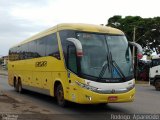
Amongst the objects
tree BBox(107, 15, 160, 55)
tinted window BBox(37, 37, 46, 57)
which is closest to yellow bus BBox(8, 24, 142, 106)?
tinted window BBox(37, 37, 46, 57)

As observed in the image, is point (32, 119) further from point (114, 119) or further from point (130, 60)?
point (130, 60)

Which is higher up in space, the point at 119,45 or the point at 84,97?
the point at 119,45

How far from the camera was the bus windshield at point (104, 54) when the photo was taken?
12656 mm

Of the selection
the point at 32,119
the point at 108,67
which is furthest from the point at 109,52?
the point at 32,119

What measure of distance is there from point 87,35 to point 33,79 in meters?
5.80

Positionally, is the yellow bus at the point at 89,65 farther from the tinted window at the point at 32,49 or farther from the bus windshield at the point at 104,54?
the tinted window at the point at 32,49

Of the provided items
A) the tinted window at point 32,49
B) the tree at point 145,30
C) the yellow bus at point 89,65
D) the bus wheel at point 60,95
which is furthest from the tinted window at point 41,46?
the tree at point 145,30

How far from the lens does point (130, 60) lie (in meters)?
13.3

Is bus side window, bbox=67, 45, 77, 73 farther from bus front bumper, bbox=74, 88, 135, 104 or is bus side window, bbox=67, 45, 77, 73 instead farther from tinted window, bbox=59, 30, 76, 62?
bus front bumper, bbox=74, 88, 135, 104

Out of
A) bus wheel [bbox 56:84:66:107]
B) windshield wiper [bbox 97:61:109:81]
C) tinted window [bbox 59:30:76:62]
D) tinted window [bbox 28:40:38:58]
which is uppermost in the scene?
tinted window [bbox 59:30:76:62]

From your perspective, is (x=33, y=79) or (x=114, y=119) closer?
(x=114, y=119)

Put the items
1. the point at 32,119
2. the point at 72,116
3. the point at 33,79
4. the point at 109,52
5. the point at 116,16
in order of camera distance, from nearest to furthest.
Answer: the point at 32,119, the point at 72,116, the point at 109,52, the point at 33,79, the point at 116,16

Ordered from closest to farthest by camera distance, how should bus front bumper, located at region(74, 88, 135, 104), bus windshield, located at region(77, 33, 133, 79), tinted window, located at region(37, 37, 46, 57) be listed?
bus front bumper, located at region(74, 88, 135, 104), bus windshield, located at region(77, 33, 133, 79), tinted window, located at region(37, 37, 46, 57)

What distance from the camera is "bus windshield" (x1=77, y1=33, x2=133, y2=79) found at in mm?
12656
